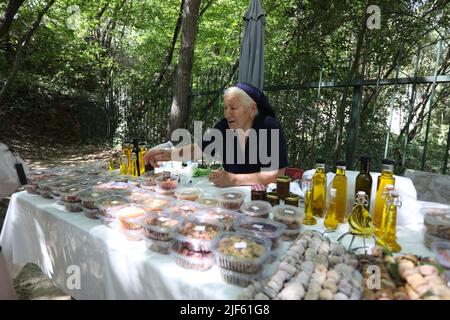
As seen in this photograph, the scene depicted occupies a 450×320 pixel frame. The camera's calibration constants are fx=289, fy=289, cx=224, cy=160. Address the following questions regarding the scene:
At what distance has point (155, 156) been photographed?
2.46m

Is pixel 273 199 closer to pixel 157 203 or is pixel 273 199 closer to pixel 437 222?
pixel 157 203

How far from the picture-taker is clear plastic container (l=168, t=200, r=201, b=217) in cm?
140

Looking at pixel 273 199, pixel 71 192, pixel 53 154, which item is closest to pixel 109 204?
pixel 71 192

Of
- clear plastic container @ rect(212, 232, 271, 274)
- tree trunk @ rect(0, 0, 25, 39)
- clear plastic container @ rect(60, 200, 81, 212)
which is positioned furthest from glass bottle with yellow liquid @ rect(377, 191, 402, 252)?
tree trunk @ rect(0, 0, 25, 39)

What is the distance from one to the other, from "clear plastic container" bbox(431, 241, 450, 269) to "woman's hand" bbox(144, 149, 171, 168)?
1943 mm

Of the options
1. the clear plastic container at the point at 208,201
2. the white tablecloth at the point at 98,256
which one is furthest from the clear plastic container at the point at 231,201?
the white tablecloth at the point at 98,256

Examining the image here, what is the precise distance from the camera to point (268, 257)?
1072 millimetres

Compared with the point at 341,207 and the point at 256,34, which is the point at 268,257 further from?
the point at 256,34

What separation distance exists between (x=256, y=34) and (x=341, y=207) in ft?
8.75

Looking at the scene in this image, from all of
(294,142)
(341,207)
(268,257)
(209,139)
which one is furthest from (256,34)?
(268,257)

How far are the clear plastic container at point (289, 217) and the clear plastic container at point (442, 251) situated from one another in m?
0.52

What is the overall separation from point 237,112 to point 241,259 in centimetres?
166

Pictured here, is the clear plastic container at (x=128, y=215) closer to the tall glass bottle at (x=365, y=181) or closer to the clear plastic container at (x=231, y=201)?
the clear plastic container at (x=231, y=201)

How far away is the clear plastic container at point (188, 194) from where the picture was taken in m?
1.72
